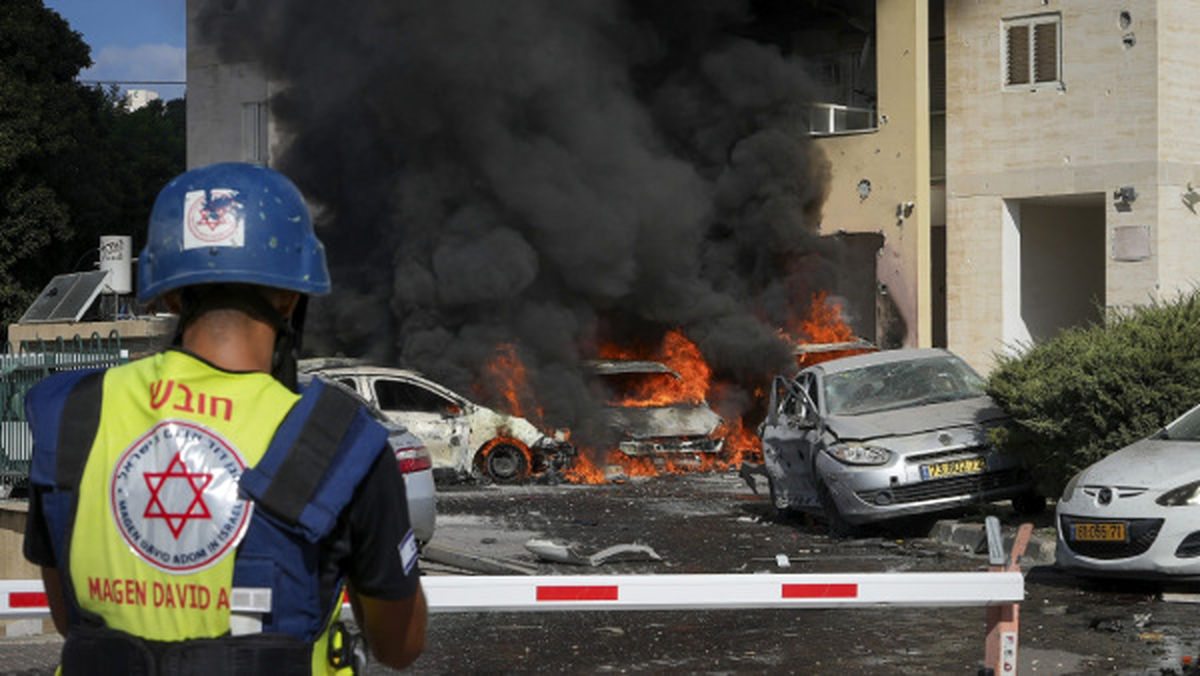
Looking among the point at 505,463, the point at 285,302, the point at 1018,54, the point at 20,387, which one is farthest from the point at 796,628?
Result: the point at 1018,54

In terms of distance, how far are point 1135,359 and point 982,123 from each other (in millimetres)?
13628

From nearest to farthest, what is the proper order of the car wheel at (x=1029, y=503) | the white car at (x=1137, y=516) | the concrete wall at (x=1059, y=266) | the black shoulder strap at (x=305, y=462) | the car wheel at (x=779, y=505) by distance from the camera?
the black shoulder strap at (x=305, y=462) < the white car at (x=1137, y=516) < the car wheel at (x=1029, y=503) < the car wheel at (x=779, y=505) < the concrete wall at (x=1059, y=266)

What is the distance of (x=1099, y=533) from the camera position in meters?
10.3

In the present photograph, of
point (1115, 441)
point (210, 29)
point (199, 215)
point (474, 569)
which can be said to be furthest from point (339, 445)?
point (210, 29)

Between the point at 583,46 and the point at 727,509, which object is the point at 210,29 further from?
the point at 727,509

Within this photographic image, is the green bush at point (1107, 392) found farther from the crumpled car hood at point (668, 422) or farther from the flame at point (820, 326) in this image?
the flame at point (820, 326)

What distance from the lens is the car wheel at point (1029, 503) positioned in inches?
550

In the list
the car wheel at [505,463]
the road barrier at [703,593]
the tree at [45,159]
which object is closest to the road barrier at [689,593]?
the road barrier at [703,593]

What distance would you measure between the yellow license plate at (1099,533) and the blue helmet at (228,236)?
8.78 m

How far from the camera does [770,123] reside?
2817 cm

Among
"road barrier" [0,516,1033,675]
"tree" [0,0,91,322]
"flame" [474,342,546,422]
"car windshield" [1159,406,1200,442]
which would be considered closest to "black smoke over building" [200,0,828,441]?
"flame" [474,342,546,422]

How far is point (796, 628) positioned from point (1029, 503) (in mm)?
5557

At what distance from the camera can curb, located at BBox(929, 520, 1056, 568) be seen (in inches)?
476

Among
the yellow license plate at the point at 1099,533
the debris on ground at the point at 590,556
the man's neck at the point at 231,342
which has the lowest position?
the debris on ground at the point at 590,556
